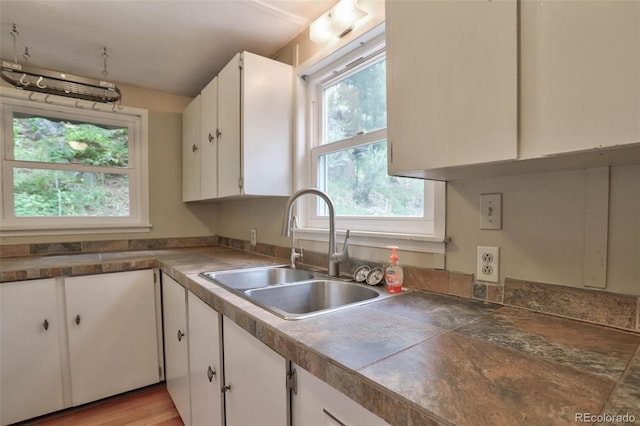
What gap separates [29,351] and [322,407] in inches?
74.2

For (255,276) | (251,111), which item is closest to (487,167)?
(255,276)

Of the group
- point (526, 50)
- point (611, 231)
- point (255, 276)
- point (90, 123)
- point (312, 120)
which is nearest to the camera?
point (526, 50)

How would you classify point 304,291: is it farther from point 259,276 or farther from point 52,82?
point 52,82

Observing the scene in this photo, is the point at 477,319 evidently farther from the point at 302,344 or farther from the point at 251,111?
the point at 251,111

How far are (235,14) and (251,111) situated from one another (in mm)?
518

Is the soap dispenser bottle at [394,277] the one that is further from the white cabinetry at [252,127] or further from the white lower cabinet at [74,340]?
the white lower cabinet at [74,340]

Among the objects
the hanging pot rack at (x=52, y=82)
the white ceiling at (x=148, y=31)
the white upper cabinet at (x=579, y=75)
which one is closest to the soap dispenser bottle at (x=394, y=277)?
the white upper cabinet at (x=579, y=75)

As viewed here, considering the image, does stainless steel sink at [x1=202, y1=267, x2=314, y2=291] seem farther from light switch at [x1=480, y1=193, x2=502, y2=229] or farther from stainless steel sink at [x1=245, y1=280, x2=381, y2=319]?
light switch at [x1=480, y1=193, x2=502, y2=229]

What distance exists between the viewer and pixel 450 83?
0.76 metres

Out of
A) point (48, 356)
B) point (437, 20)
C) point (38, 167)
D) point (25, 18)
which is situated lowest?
point (48, 356)

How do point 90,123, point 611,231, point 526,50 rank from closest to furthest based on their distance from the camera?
point 526,50, point 611,231, point 90,123

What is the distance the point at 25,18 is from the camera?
5.49 feet

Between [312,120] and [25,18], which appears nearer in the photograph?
[25,18]

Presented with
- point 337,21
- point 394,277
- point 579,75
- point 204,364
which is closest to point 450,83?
point 579,75
